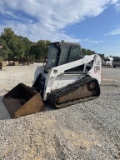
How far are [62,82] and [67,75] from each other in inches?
13.5

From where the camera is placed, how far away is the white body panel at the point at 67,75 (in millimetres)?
7149

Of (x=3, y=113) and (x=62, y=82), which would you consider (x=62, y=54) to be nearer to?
(x=62, y=82)

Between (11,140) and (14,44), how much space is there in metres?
43.4

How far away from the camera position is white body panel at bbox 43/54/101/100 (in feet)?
23.5

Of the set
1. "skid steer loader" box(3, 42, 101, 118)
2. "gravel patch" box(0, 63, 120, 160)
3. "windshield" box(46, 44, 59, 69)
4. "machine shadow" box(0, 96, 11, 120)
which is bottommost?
"gravel patch" box(0, 63, 120, 160)

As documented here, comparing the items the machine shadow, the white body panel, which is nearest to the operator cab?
the white body panel

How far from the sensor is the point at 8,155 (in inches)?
149

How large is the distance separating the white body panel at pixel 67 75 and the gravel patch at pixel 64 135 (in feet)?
3.28

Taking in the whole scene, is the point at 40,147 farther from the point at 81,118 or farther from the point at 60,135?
the point at 81,118

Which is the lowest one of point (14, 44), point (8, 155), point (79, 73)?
point (8, 155)


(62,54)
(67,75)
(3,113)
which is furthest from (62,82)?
(3,113)

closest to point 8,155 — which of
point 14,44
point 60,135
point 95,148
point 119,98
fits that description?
point 60,135

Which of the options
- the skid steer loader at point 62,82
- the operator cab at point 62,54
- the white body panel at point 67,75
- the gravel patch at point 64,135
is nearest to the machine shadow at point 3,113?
the gravel patch at point 64,135

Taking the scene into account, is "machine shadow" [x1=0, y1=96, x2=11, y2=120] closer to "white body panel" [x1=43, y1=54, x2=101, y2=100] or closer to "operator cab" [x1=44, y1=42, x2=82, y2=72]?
"white body panel" [x1=43, y1=54, x2=101, y2=100]
